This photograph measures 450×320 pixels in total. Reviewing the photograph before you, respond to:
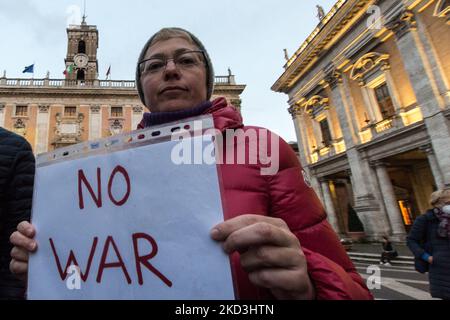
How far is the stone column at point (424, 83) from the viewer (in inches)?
433

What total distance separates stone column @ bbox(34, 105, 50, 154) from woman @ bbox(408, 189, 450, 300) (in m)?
25.7

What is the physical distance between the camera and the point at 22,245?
2.93 feet

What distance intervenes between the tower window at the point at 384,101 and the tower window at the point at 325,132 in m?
3.75

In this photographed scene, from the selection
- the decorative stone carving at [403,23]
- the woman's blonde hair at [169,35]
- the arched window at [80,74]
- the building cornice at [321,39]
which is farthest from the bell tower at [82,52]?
the woman's blonde hair at [169,35]

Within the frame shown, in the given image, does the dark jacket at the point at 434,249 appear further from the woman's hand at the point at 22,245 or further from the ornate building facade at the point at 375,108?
the ornate building facade at the point at 375,108

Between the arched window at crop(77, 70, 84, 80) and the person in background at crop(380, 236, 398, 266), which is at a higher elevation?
the arched window at crop(77, 70, 84, 80)

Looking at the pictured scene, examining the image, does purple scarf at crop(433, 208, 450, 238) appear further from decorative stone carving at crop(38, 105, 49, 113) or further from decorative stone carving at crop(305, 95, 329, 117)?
decorative stone carving at crop(38, 105, 49, 113)

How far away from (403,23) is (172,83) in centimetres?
1551

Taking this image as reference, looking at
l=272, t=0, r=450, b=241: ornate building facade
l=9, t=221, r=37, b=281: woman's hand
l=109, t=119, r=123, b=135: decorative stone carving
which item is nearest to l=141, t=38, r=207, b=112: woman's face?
l=9, t=221, r=37, b=281: woman's hand

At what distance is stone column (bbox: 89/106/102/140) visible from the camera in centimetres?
2361

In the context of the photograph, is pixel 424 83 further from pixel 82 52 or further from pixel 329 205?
pixel 82 52

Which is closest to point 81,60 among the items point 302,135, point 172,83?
point 302,135
